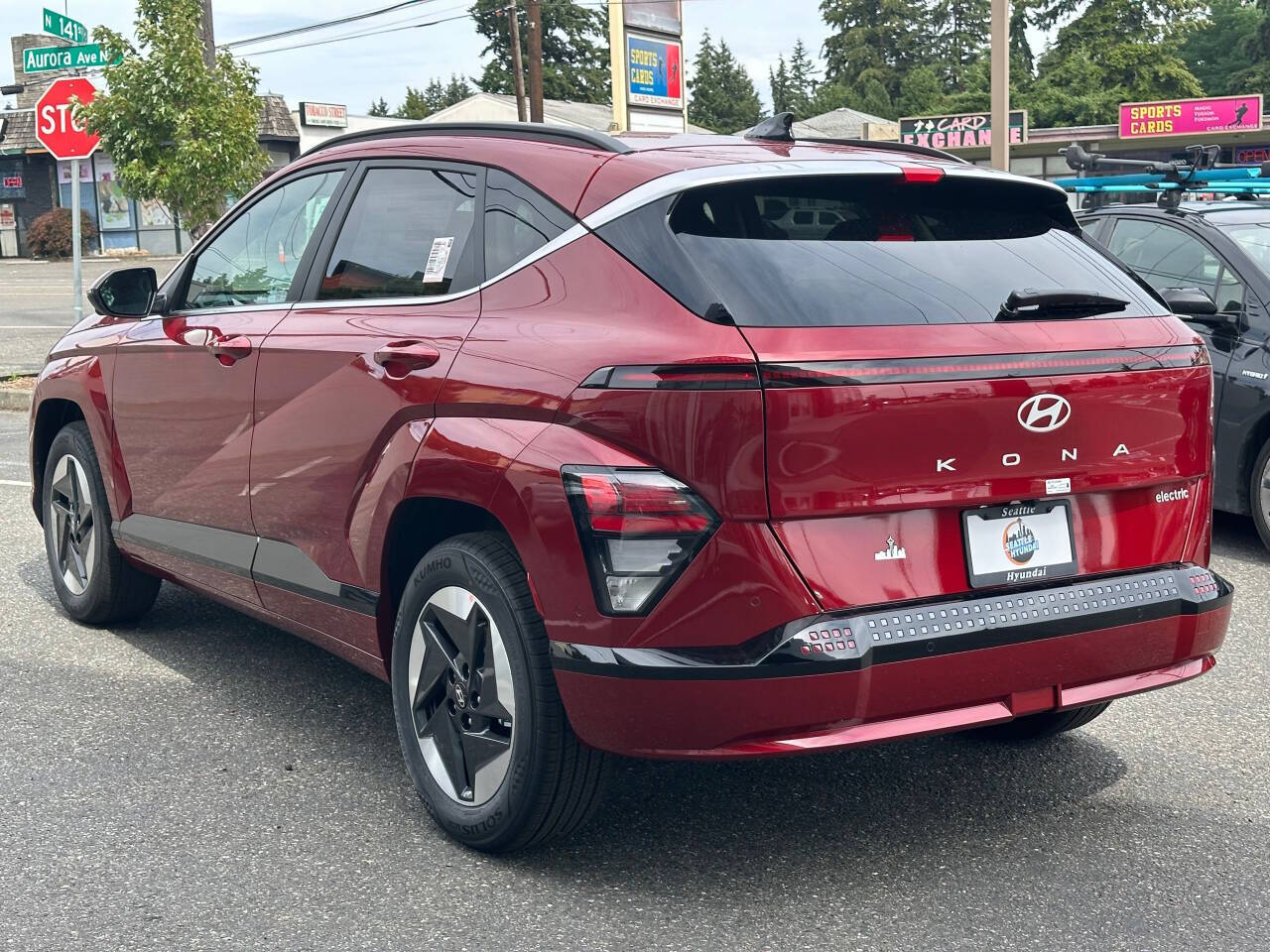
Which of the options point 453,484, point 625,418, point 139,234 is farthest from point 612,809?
point 139,234

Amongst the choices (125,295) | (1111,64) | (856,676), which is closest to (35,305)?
(125,295)

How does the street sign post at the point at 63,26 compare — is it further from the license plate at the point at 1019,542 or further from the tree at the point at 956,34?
the tree at the point at 956,34

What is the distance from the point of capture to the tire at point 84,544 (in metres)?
5.76

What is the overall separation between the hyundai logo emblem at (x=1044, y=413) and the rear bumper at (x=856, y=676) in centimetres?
38

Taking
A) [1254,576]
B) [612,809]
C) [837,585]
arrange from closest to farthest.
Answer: [837,585] → [612,809] → [1254,576]

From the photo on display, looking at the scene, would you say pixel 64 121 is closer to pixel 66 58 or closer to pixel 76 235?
pixel 76 235

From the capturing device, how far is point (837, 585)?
3223 mm

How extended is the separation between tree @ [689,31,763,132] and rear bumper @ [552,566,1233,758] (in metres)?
111

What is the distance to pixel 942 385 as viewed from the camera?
3338 mm

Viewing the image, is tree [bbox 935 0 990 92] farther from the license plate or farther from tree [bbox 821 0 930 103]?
the license plate

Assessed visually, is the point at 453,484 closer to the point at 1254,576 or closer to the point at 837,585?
the point at 837,585

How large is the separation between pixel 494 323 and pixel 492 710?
3.09ft

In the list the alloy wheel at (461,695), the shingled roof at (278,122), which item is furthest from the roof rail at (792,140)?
the shingled roof at (278,122)

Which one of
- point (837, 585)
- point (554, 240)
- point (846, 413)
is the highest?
point (554, 240)
